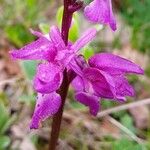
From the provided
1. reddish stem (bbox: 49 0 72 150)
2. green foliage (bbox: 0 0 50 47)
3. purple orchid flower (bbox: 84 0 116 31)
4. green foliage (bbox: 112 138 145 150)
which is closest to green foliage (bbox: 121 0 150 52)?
green foliage (bbox: 0 0 50 47)

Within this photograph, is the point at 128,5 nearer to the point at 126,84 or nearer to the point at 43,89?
the point at 126,84

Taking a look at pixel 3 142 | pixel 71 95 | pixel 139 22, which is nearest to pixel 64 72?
pixel 3 142

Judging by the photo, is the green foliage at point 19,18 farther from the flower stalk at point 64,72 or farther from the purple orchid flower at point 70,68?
the purple orchid flower at point 70,68

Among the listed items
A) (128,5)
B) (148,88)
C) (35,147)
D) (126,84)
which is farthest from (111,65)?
(128,5)

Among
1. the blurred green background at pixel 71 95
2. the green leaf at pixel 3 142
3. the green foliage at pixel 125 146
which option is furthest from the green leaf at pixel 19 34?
the green foliage at pixel 125 146

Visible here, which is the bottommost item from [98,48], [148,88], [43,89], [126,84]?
[148,88]

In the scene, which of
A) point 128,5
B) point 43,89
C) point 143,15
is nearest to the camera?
point 43,89

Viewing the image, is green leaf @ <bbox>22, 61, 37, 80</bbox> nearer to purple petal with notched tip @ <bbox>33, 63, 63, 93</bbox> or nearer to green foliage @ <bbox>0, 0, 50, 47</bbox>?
green foliage @ <bbox>0, 0, 50, 47</bbox>
